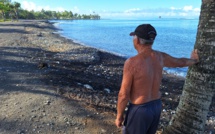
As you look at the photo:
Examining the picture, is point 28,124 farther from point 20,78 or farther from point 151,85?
point 20,78

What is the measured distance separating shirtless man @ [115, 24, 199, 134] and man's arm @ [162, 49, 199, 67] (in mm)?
15

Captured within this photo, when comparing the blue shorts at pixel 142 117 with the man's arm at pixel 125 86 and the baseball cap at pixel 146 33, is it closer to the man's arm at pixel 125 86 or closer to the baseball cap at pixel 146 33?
the man's arm at pixel 125 86

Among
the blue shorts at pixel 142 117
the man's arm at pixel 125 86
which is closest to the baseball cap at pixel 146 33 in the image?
the man's arm at pixel 125 86

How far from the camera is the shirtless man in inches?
124

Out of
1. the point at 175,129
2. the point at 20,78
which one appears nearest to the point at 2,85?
the point at 20,78

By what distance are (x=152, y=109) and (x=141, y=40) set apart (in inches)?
37.5

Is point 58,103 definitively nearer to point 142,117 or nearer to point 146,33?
point 142,117

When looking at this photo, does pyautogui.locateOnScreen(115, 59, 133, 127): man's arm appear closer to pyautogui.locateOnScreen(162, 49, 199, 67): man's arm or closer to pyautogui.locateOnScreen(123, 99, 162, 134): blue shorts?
pyautogui.locateOnScreen(123, 99, 162, 134): blue shorts

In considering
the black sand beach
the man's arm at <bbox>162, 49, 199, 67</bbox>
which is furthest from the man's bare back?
the black sand beach

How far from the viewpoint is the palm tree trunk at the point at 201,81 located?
358 centimetres

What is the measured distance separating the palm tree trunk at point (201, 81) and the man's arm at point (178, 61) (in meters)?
0.09

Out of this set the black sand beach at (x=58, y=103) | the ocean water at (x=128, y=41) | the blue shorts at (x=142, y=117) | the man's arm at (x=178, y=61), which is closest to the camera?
the blue shorts at (x=142, y=117)

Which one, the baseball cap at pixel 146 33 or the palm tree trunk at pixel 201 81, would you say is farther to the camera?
the palm tree trunk at pixel 201 81

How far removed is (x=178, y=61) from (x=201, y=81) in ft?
1.66
